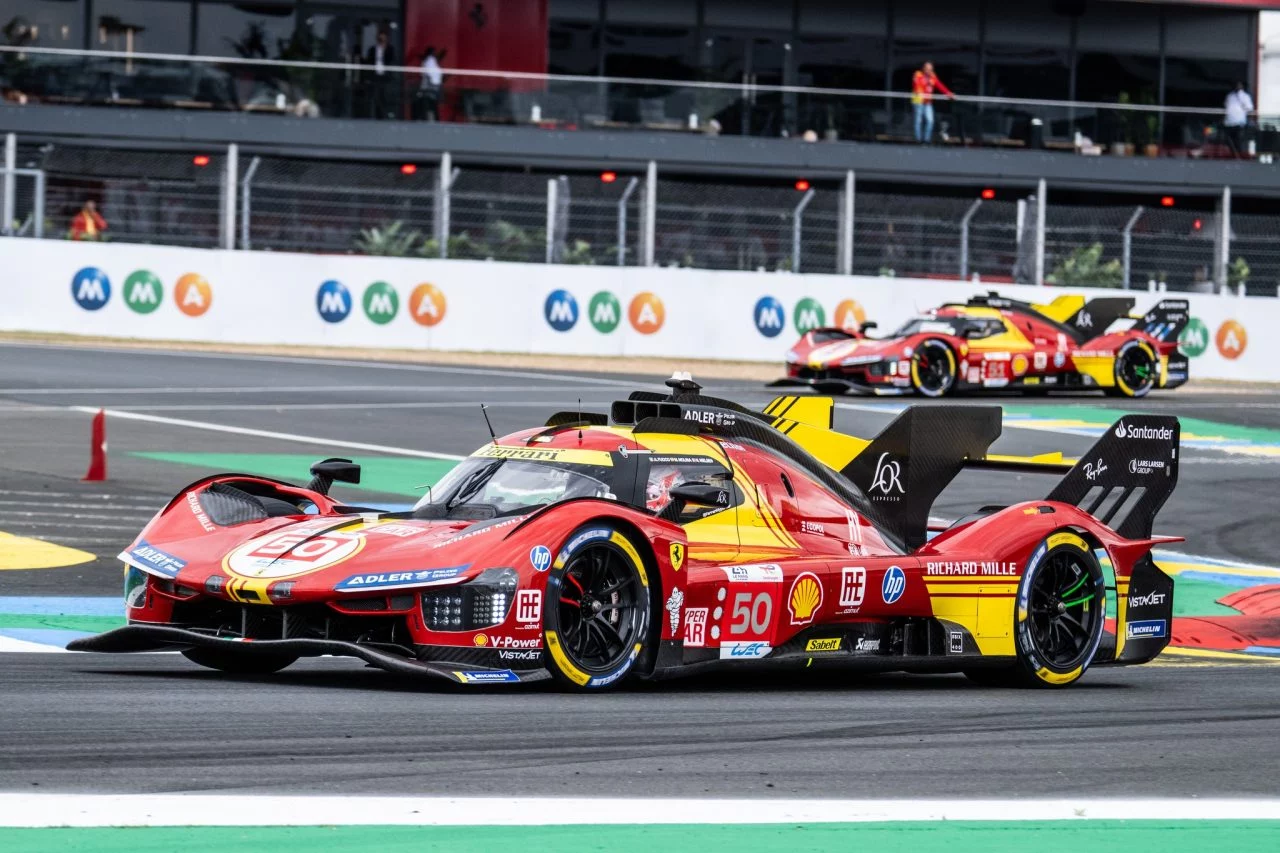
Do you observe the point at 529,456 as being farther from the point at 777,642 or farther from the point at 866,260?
the point at 866,260

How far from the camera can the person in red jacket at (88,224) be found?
111 feet

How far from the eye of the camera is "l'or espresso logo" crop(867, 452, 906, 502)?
1084cm

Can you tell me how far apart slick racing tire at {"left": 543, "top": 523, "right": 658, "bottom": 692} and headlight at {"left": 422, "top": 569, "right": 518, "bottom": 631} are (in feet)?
0.90

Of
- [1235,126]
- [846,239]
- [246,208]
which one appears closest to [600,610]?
[246,208]

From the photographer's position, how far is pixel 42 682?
28.1 feet

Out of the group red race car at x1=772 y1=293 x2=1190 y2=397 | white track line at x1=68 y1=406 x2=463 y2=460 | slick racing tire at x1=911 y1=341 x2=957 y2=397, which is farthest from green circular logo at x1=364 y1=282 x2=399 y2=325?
white track line at x1=68 y1=406 x2=463 y2=460

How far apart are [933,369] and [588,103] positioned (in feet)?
43.8

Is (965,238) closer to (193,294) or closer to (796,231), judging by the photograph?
(796,231)

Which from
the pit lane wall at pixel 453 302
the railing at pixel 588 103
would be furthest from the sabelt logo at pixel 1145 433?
the railing at pixel 588 103

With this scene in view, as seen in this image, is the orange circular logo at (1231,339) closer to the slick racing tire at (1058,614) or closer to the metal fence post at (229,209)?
the metal fence post at (229,209)

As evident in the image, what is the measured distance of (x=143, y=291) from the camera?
33500mm

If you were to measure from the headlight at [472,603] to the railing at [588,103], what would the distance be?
32275mm

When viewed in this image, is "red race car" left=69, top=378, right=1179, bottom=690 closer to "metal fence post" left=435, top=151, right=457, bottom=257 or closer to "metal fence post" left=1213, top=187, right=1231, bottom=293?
"metal fence post" left=435, top=151, right=457, bottom=257

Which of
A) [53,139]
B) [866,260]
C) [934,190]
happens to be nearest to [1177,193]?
[934,190]
